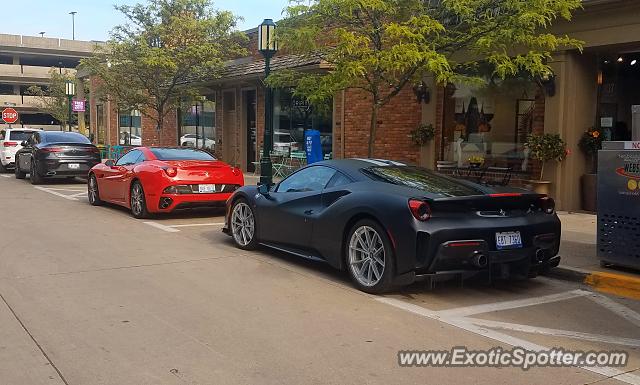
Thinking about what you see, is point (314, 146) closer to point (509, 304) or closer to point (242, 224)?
point (242, 224)

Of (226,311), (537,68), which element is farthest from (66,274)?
(537,68)

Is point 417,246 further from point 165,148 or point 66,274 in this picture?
point 165,148

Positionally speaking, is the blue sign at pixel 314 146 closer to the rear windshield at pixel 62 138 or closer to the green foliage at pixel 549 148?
the green foliage at pixel 549 148

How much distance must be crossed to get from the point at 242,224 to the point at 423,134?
21.8 ft

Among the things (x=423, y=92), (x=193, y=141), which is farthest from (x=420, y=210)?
(x=193, y=141)

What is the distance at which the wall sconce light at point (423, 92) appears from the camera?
13.9 m

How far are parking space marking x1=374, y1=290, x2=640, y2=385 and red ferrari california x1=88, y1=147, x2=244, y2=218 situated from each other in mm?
5864

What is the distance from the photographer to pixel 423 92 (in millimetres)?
14000

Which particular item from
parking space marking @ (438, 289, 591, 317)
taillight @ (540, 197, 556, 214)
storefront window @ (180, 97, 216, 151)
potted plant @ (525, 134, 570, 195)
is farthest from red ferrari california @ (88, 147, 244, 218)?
storefront window @ (180, 97, 216, 151)

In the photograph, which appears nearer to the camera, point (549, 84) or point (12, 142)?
point (549, 84)

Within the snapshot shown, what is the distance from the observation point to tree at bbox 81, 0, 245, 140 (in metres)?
19.6

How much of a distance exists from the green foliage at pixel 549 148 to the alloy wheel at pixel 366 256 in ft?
21.1

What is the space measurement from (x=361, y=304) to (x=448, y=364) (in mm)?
1589

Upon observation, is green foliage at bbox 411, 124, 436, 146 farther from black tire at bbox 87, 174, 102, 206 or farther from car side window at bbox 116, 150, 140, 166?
black tire at bbox 87, 174, 102, 206
